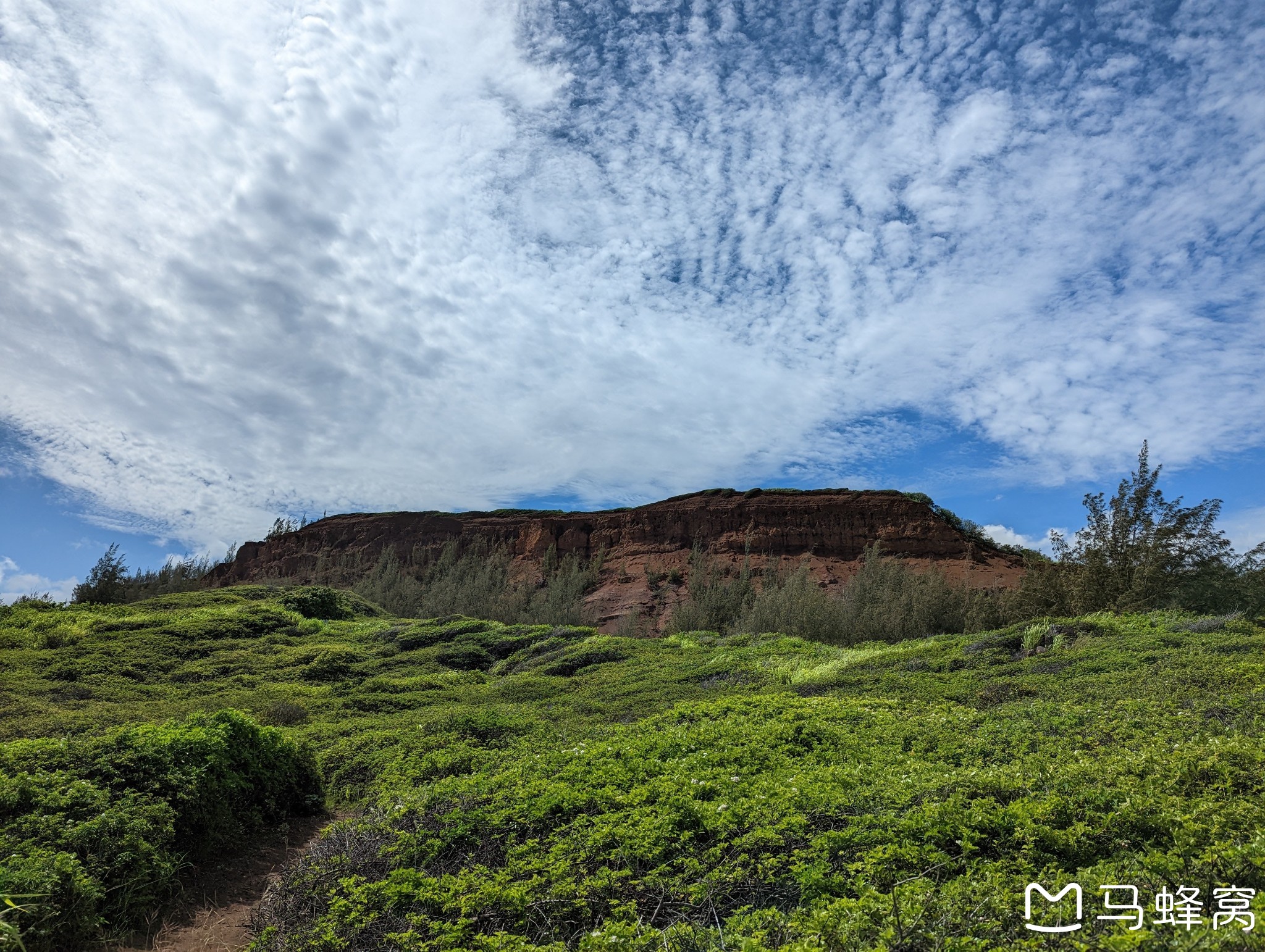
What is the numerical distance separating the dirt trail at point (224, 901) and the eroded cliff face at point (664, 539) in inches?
1474

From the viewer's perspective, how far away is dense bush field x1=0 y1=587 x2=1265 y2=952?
435 centimetres

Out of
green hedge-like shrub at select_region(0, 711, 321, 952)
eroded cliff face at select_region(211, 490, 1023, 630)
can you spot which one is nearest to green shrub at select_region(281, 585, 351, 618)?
eroded cliff face at select_region(211, 490, 1023, 630)

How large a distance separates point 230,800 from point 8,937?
383 centimetres

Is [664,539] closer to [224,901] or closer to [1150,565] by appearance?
[1150,565]

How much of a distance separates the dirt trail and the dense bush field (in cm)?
30

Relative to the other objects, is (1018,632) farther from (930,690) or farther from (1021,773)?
(1021,773)

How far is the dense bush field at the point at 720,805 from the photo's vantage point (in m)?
4.35

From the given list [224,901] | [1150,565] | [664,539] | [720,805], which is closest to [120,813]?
[224,901]

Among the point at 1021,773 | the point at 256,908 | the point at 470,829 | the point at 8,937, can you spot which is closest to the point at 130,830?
the point at 256,908

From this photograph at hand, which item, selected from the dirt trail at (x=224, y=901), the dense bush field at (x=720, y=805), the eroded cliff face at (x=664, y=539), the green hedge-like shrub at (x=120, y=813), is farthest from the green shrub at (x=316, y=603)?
the dirt trail at (x=224, y=901)

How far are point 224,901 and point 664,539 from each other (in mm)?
51180

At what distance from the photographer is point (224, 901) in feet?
23.5

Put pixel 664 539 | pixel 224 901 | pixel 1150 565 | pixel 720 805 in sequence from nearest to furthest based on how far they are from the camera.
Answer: pixel 720 805 → pixel 224 901 → pixel 1150 565 → pixel 664 539

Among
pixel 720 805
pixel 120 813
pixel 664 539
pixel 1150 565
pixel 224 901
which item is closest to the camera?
pixel 720 805
